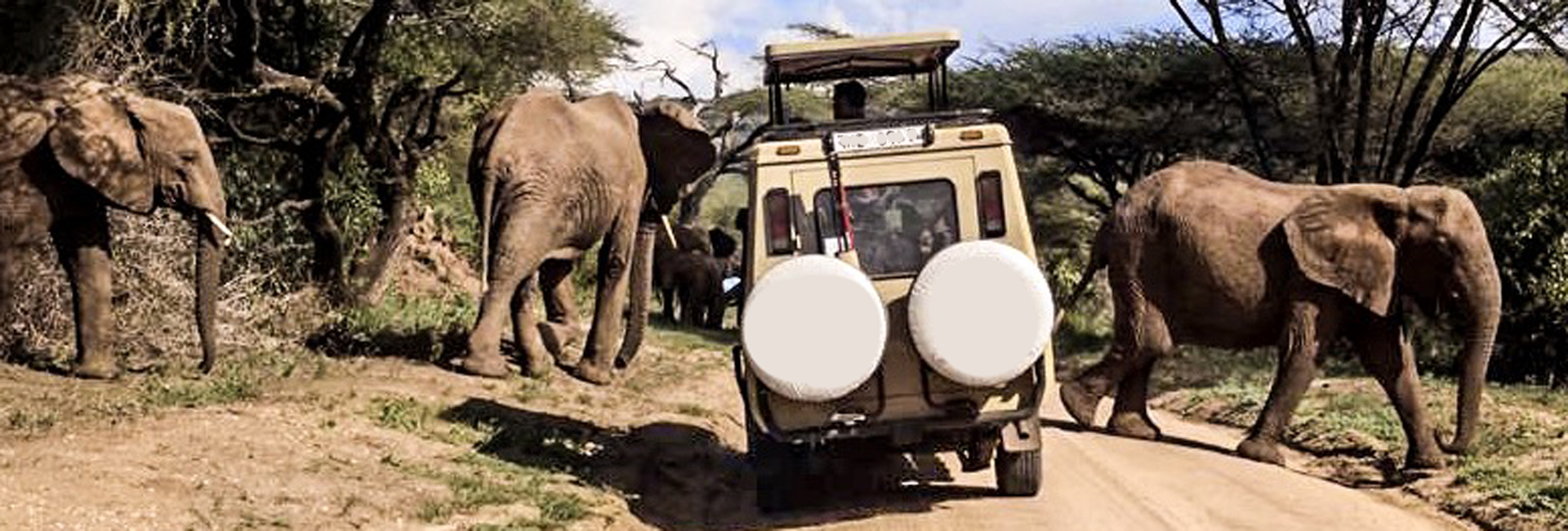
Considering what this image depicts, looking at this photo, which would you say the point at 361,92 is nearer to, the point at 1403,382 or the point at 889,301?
the point at 889,301

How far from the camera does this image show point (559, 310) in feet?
52.4

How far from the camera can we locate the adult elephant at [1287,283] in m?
11.9

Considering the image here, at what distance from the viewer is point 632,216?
48.1 ft

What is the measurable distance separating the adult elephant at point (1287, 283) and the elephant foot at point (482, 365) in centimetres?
493

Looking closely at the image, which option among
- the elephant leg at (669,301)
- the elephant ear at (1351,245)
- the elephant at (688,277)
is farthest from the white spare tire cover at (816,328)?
the elephant leg at (669,301)

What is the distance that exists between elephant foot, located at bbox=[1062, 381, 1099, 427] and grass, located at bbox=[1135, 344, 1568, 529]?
169 centimetres

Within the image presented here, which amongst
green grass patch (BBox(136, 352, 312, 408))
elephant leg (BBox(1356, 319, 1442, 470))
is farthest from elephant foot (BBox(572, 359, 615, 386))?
elephant leg (BBox(1356, 319, 1442, 470))

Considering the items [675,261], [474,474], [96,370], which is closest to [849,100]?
[474,474]

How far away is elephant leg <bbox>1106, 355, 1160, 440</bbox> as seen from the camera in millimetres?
13484

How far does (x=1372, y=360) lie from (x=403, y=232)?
9.65 metres

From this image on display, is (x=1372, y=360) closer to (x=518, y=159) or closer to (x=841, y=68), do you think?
(x=841, y=68)

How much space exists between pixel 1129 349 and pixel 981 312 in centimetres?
551

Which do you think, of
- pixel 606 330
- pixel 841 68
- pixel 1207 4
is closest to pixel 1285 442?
pixel 841 68

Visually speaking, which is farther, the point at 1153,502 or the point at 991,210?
the point at 1153,502
